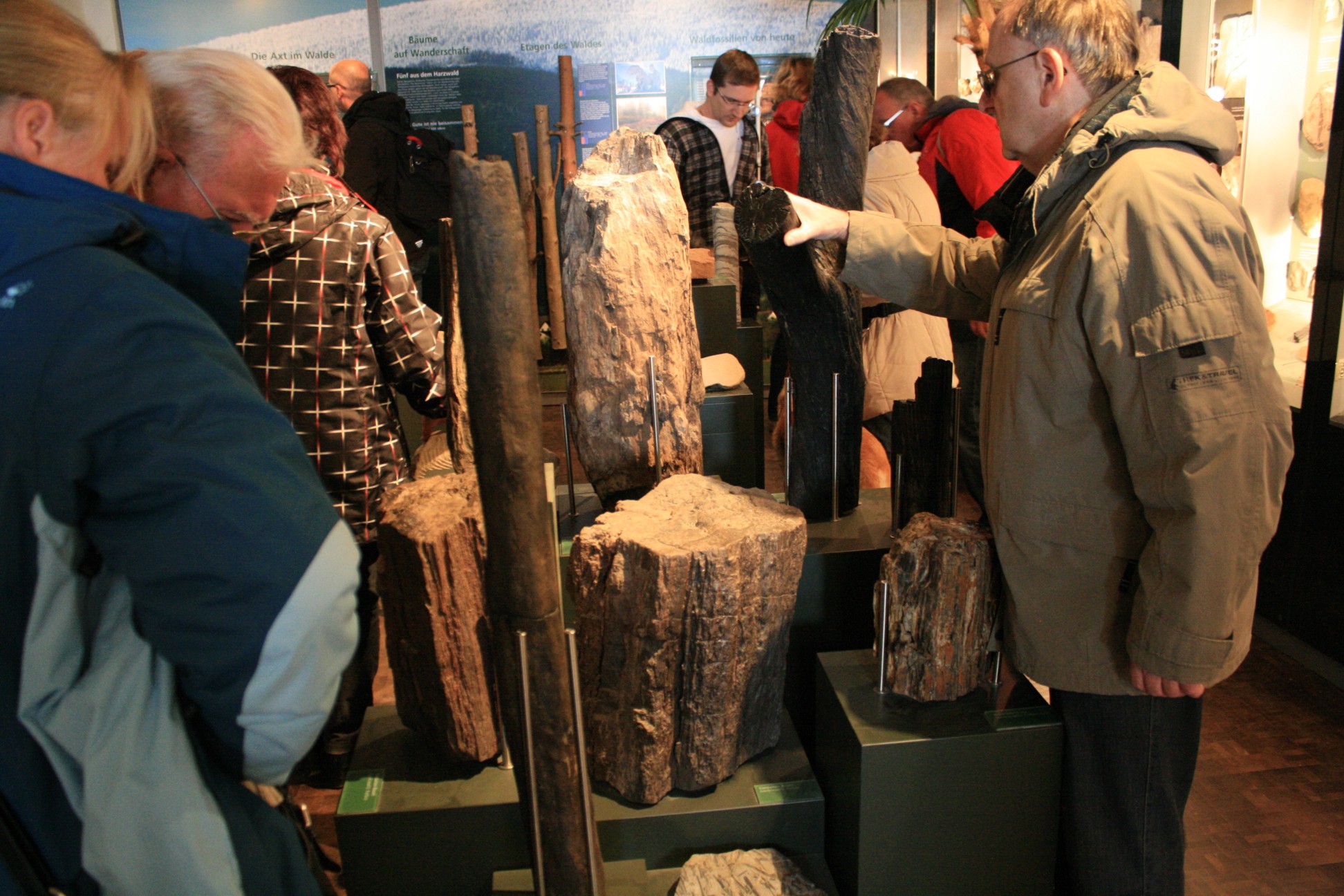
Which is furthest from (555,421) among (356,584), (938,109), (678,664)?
(356,584)

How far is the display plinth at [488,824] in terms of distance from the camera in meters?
1.93

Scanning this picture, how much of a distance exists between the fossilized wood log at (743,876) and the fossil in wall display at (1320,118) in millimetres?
2723

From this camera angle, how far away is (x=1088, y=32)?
162 cm

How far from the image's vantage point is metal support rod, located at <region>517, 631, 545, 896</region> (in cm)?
154

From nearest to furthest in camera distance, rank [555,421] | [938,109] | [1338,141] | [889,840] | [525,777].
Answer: [525,777] → [889,840] → [1338,141] → [938,109] → [555,421]

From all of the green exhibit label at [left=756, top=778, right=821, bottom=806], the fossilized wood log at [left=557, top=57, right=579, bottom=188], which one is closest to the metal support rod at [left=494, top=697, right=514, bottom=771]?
the green exhibit label at [left=756, top=778, right=821, bottom=806]

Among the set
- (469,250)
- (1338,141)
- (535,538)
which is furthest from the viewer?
(1338,141)

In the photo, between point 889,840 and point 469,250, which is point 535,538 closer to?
point 469,250

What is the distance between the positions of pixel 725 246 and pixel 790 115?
0.69m

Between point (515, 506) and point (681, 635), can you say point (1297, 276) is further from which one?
point (515, 506)

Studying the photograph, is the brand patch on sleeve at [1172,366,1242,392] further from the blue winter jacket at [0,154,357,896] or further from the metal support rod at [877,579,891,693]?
the blue winter jacket at [0,154,357,896]

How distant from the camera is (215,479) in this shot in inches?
34.5

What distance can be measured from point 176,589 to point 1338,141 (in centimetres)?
332

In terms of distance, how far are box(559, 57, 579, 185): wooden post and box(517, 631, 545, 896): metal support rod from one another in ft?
16.7
